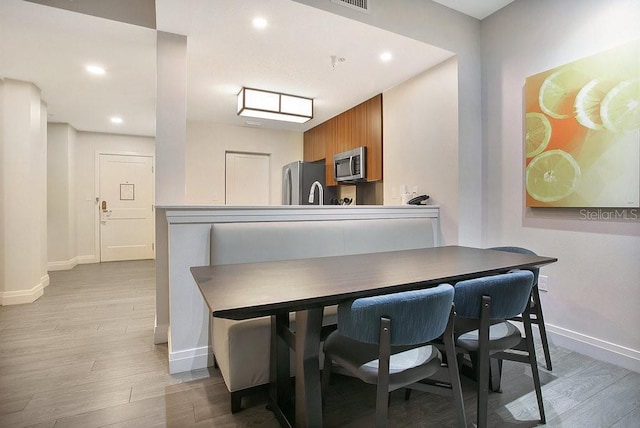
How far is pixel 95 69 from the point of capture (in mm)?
3328

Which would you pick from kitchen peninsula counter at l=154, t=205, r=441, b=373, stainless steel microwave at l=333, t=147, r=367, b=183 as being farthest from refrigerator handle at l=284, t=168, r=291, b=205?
kitchen peninsula counter at l=154, t=205, r=441, b=373

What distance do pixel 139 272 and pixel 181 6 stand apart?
4.32m

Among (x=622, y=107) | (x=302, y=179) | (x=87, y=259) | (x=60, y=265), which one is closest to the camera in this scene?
(x=622, y=107)

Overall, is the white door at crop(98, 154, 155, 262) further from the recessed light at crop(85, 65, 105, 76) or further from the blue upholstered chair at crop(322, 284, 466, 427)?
the blue upholstered chair at crop(322, 284, 466, 427)

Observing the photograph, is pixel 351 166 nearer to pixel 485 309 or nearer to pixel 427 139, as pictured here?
pixel 427 139

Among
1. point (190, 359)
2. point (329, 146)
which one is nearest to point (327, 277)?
point (190, 359)

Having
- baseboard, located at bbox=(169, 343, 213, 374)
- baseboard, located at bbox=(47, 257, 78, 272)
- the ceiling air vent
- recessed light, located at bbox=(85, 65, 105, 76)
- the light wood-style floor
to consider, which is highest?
the ceiling air vent

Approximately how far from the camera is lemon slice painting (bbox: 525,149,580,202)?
2363 millimetres

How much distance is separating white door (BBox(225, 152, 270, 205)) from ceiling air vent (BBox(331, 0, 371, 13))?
3736mm

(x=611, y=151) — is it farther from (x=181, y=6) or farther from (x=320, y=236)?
(x=181, y=6)

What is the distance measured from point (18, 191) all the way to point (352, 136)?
4055 mm

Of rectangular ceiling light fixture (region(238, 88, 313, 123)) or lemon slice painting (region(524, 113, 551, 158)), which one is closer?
lemon slice painting (region(524, 113, 551, 158))

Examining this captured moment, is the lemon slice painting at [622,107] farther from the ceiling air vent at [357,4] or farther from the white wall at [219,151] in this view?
the white wall at [219,151]

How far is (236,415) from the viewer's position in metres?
1.68
